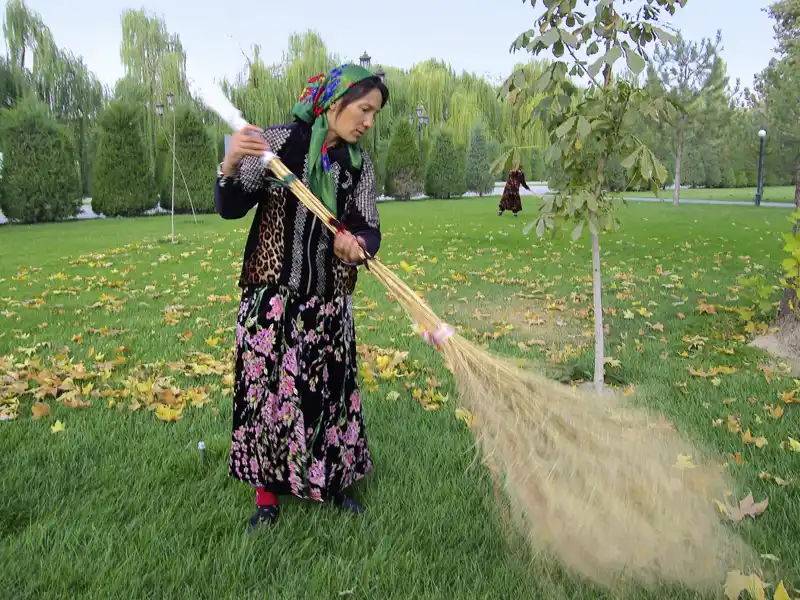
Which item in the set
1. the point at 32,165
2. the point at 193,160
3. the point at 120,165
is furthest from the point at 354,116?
the point at 120,165

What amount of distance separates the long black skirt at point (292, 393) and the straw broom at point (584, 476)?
34cm

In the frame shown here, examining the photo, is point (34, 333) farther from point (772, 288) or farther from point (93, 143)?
point (93, 143)

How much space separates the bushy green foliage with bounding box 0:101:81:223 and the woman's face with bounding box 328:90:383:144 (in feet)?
61.1

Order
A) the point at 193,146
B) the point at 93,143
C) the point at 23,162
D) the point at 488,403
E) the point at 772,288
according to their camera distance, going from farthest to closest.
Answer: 1. the point at 93,143
2. the point at 193,146
3. the point at 23,162
4. the point at 772,288
5. the point at 488,403

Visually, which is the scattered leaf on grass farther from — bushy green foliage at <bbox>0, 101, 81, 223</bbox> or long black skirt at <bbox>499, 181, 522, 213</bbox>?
bushy green foliage at <bbox>0, 101, 81, 223</bbox>

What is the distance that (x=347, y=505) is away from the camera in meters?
2.56

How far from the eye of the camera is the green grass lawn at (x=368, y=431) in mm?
2143

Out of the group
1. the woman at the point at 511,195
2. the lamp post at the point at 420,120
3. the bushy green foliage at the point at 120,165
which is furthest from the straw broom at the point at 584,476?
the lamp post at the point at 420,120

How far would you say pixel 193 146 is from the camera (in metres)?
20.9

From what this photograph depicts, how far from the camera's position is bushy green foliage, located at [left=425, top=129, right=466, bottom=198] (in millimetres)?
28281

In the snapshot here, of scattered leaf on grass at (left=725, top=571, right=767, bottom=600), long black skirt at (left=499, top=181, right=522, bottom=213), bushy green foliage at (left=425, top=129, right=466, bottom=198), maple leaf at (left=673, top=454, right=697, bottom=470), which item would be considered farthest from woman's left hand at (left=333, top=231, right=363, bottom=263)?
bushy green foliage at (left=425, top=129, right=466, bottom=198)

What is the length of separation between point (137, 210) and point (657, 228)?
16.1 meters

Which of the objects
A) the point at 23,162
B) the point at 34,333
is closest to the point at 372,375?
the point at 34,333

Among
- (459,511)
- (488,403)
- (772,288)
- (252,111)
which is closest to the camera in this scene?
(488,403)
